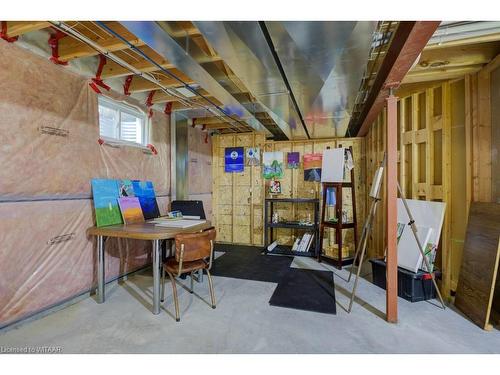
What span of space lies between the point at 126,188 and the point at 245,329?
226 cm

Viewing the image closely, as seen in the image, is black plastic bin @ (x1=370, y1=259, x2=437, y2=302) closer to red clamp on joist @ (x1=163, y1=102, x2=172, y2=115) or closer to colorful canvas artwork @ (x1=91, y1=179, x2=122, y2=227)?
colorful canvas artwork @ (x1=91, y1=179, x2=122, y2=227)

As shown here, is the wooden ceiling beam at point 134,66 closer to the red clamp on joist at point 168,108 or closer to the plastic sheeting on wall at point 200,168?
the red clamp on joist at point 168,108

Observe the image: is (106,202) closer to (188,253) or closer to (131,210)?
(131,210)

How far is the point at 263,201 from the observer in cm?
542

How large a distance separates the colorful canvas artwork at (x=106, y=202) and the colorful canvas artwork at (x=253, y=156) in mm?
2896

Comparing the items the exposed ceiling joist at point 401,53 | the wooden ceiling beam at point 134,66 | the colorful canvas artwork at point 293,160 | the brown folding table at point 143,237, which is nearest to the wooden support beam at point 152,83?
the wooden ceiling beam at point 134,66

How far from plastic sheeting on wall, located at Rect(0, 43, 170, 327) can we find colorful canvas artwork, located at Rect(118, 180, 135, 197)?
7.1 inches

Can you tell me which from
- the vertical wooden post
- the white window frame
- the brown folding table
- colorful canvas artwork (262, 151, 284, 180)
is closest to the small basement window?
the white window frame

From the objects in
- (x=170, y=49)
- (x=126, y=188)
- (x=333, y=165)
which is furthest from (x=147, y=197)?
(x=333, y=165)

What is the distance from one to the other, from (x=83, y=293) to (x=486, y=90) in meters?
4.69

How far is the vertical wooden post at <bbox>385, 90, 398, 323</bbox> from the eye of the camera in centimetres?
233

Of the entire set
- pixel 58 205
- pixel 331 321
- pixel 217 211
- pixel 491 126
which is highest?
pixel 491 126
